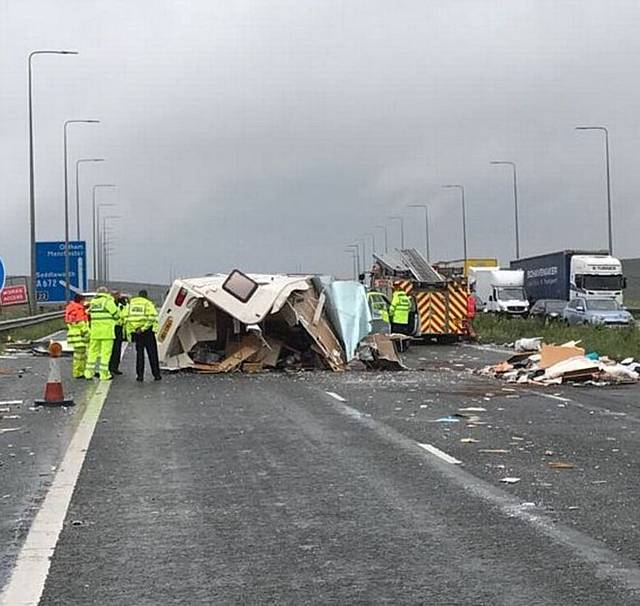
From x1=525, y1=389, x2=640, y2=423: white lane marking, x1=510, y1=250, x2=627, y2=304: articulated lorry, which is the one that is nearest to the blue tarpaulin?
x1=525, y1=389, x2=640, y2=423: white lane marking

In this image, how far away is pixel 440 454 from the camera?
11.4 meters

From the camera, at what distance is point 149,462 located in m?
10.9

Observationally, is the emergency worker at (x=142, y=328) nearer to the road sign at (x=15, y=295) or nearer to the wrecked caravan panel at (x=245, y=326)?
the wrecked caravan panel at (x=245, y=326)

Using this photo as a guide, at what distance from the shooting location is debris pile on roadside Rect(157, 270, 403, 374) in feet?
77.3

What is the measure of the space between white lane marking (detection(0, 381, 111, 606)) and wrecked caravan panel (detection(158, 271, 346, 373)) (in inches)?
436

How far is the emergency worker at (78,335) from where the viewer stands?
872 inches

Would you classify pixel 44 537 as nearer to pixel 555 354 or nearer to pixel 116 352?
pixel 116 352

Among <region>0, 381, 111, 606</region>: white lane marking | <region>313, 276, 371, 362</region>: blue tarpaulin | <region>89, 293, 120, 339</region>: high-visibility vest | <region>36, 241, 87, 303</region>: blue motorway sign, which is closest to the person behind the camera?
<region>0, 381, 111, 606</region>: white lane marking

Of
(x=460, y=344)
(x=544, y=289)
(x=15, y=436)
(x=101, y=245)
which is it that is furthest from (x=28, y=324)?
(x=101, y=245)

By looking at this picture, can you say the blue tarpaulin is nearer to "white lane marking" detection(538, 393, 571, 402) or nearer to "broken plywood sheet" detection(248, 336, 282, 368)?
"broken plywood sheet" detection(248, 336, 282, 368)

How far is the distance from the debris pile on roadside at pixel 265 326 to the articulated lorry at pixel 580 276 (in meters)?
25.3

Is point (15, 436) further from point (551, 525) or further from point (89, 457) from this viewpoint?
point (551, 525)

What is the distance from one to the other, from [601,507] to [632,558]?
5.49 feet

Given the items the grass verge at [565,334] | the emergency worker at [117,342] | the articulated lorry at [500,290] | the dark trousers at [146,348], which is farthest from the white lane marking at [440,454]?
the articulated lorry at [500,290]
